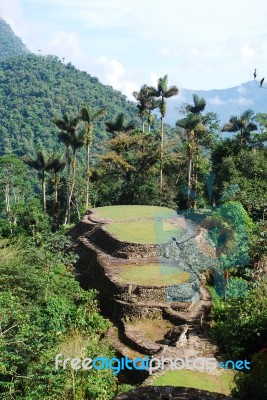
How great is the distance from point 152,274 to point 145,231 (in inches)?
153

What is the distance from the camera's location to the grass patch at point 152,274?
15.2 m

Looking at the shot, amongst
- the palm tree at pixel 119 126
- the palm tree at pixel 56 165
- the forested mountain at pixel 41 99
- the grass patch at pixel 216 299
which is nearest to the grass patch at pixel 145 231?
the grass patch at pixel 216 299

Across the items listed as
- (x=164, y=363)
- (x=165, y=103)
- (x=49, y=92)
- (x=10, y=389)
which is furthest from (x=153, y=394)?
(x=49, y=92)

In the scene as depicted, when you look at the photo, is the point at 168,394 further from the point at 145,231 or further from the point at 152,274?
the point at 145,231

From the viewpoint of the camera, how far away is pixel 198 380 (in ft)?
33.1

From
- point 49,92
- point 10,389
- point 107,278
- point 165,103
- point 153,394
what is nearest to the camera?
point 153,394

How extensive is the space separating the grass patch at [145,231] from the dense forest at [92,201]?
2.39 meters

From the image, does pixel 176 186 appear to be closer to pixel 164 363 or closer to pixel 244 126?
pixel 244 126

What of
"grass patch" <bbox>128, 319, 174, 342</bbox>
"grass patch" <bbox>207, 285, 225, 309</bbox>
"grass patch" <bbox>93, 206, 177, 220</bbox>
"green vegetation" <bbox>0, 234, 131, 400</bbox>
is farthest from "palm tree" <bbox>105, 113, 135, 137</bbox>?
"grass patch" <bbox>128, 319, 174, 342</bbox>

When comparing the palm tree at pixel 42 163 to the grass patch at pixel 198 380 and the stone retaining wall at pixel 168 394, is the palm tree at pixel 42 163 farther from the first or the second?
the stone retaining wall at pixel 168 394

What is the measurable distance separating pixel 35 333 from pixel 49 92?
238ft

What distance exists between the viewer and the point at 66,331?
490 inches

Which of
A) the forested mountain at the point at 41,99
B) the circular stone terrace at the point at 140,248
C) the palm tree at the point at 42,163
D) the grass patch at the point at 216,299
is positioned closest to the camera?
the grass patch at the point at 216,299

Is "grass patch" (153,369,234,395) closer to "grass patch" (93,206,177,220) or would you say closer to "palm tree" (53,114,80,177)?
"grass patch" (93,206,177,220)
